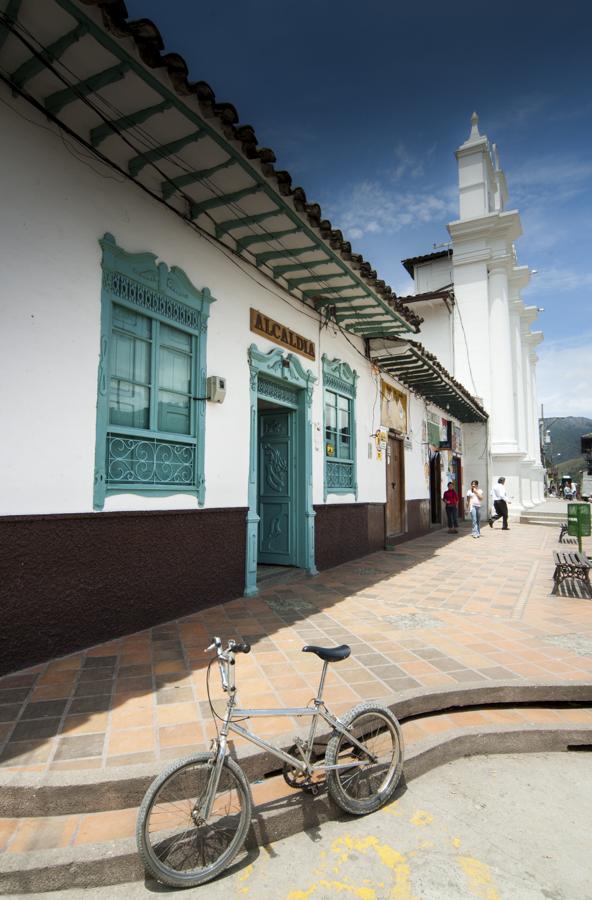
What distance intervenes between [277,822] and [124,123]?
5239 mm

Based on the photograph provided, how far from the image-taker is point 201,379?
5.73 metres

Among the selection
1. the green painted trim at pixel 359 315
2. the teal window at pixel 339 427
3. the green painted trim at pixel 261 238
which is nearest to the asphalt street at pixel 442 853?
the green painted trim at pixel 261 238

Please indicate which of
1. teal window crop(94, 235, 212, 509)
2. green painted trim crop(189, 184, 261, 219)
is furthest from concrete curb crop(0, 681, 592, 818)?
green painted trim crop(189, 184, 261, 219)

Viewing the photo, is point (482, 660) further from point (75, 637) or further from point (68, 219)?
point (68, 219)

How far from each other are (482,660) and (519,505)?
1662cm

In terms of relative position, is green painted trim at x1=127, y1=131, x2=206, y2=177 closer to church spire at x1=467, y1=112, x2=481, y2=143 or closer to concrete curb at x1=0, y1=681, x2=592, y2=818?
concrete curb at x1=0, y1=681, x2=592, y2=818

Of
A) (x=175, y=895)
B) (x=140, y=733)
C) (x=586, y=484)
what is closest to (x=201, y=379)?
(x=140, y=733)

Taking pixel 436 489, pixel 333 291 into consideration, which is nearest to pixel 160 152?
pixel 333 291

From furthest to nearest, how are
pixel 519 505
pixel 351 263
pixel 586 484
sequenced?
pixel 586 484, pixel 519 505, pixel 351 263

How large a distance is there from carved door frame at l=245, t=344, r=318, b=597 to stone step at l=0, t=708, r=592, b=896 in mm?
3575

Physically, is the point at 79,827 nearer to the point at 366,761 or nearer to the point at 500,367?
the point at 366,761

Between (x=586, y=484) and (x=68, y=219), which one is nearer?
(x=68, y=219)

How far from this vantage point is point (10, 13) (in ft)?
10.7

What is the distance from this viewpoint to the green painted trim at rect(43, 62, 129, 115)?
145 inches
